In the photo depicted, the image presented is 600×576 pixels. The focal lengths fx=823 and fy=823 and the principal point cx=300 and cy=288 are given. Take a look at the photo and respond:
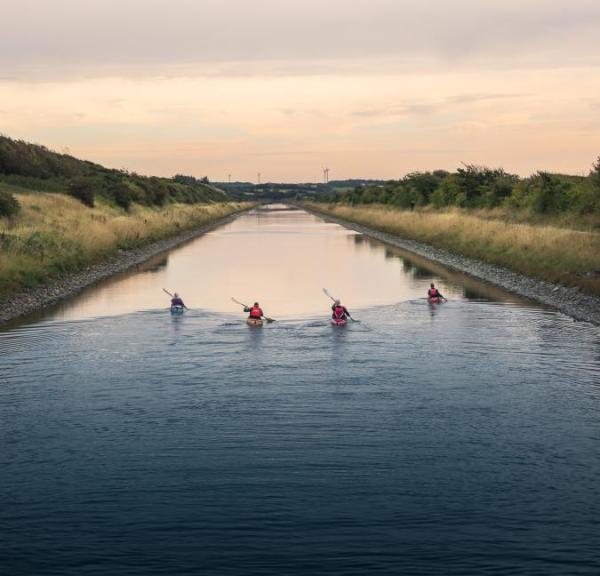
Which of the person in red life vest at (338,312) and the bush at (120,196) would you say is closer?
the person in red life vest at (338,312)

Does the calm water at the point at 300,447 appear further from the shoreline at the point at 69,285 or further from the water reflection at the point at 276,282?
the water reflection at the point at 276,282

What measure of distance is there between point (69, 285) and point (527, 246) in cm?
2034

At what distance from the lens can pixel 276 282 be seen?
1303 inches

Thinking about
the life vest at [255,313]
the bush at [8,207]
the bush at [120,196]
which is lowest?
the bush at [120,196]

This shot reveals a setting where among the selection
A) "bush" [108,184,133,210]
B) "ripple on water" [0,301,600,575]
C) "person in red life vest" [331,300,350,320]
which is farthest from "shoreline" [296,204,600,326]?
"bush" [108,184,133,210]

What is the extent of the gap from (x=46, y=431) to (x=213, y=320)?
10822 millimetres

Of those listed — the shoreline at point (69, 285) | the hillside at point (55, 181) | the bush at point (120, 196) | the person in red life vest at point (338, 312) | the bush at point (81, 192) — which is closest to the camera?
the person in red life vest at point (338, 312)

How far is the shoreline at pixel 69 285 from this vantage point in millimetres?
25033

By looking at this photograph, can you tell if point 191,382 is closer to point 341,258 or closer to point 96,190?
point 341,258

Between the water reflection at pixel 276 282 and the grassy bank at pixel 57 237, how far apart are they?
2.26m

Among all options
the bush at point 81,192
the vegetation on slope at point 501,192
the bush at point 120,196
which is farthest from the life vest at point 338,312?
the bush at point 120,196

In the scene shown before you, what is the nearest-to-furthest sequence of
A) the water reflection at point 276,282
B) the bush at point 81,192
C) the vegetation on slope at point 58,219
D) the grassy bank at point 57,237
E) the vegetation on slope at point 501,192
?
the water reflection at point 276,282 < the grassy bank at point 57,237 < the vegetation on slope at point 58,219 < the vegetation on slope at point 501,192 < the bush at point 81,192

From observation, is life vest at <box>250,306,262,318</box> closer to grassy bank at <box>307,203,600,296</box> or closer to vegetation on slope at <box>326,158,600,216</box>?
grassy bank at <box>307,203,600,296</box>

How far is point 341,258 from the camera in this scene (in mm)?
44719
